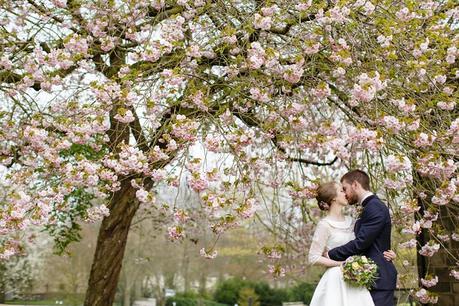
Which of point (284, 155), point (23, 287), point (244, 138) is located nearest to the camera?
point (244, 138)

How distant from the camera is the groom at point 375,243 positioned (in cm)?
309

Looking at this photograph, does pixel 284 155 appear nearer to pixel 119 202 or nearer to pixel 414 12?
pixel 414 12

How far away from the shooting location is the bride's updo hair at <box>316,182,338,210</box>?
3.49 m

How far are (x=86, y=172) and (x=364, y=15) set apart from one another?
2.21 metres

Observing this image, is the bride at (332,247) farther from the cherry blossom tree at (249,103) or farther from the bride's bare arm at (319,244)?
the cherry blossom tree at (249,103)

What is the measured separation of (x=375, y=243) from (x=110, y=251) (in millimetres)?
2993

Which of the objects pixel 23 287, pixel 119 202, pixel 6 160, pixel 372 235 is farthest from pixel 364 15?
pixel 23 287

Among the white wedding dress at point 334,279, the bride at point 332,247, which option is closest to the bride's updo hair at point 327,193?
the bride at point 332,247

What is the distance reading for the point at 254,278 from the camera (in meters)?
23.4

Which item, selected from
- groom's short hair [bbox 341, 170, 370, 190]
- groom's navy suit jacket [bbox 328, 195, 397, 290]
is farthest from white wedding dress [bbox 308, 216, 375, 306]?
groom's short hair [bbox 341, 170, 370, 190]

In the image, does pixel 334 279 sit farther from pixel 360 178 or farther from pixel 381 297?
pixel 360 178

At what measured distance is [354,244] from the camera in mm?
3131

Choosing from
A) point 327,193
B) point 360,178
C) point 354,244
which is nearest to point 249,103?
point 327,193

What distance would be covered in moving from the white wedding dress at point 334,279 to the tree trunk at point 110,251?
8.03 ft
